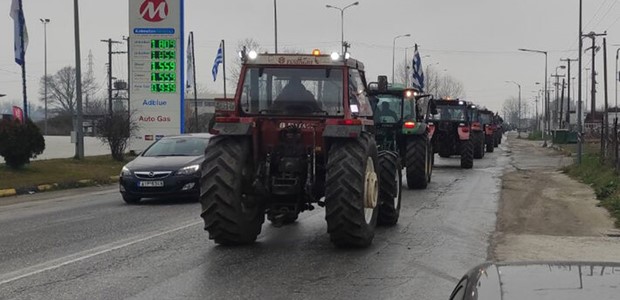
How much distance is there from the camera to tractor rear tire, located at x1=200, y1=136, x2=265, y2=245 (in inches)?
356

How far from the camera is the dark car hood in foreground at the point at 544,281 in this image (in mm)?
2463

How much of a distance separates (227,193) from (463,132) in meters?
18.3

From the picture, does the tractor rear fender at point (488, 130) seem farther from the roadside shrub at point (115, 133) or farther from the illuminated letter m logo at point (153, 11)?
the roadside shrub at point (115, 133)

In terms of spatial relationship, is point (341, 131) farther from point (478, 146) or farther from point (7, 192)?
point (478, 146)

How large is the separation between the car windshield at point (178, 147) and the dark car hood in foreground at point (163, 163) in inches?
14.7

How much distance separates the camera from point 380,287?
23.2ft

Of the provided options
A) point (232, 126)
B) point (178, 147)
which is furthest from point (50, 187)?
point (232, 126)

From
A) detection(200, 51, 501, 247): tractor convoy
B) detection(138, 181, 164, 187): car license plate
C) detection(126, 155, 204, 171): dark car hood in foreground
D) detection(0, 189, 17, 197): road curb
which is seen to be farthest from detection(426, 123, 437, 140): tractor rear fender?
detection(200, 51, 501, 247): tractor convoy

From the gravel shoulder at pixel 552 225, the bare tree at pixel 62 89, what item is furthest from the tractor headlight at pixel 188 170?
the bare tree at pixel 62 89

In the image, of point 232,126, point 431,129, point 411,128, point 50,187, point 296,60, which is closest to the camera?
point 232,126

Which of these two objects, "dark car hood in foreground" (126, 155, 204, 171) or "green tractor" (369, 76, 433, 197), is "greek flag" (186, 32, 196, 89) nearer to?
"green tractor" (369, 76, 433, 197)

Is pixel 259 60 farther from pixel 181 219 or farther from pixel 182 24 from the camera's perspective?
pixel 182 24

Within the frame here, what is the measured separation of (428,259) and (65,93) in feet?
381

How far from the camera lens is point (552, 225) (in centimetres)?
1177
